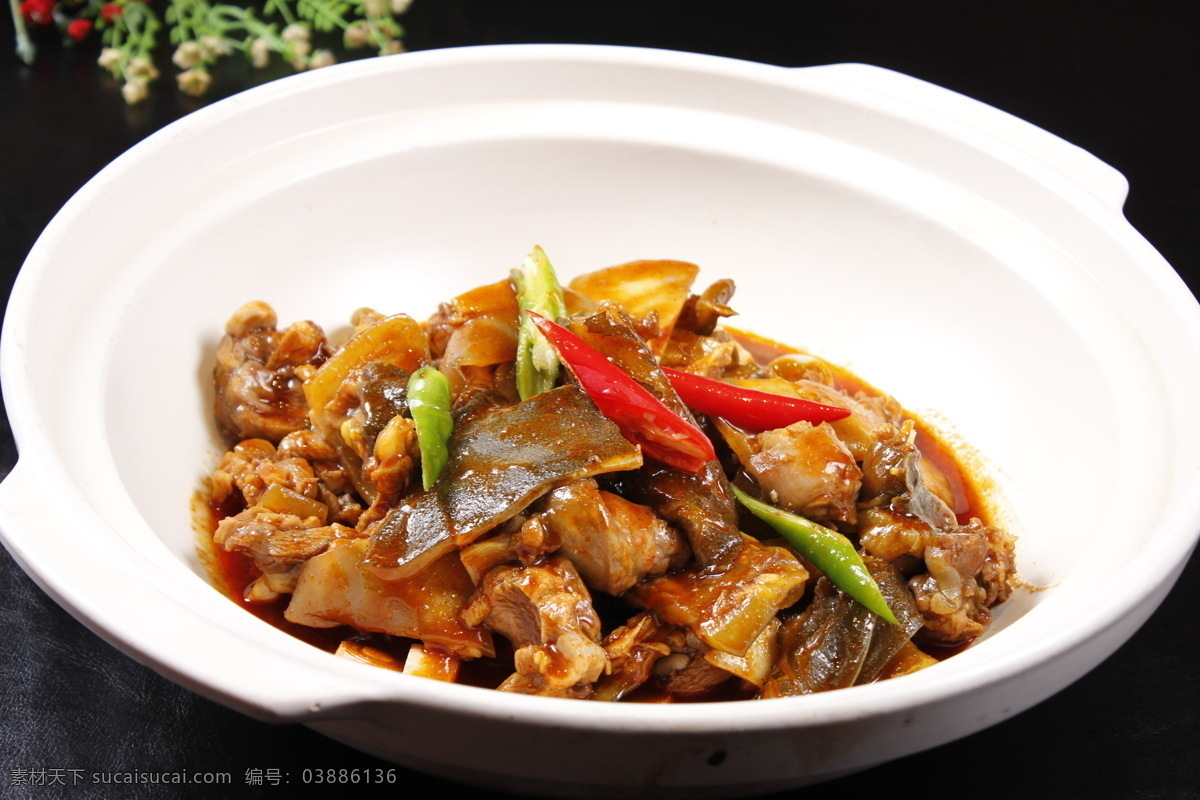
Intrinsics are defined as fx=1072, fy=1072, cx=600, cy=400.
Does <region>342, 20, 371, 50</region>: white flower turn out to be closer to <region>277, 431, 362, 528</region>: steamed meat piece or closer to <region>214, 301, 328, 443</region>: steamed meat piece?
<region>214, 301, 328, 443</region>: steamed meat piece

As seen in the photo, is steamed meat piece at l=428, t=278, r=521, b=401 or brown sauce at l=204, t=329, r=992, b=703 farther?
steamed meat piece at l=428, t=278, r=521, b=401

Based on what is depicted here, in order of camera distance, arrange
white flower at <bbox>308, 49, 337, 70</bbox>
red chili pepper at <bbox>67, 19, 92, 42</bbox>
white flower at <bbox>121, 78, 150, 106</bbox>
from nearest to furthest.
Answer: white flower at <bbox>308, 49, 337, 70</bbox> < white flower at <bbox>121, 78, 150, 106</bbox> < red chili pepper at <bbox>67, 19, 92, 42</bbox>

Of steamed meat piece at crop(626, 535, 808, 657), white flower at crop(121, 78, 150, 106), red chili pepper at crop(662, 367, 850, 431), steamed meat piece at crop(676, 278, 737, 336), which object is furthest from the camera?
white flower at crop(121, 78, 150, 106)

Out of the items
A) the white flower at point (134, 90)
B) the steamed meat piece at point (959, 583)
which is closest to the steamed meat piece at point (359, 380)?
the steamed meat piece at point (959, 583)

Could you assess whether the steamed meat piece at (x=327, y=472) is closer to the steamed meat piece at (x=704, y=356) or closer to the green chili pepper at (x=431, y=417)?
the green chili pepper at (x=431, y=417)

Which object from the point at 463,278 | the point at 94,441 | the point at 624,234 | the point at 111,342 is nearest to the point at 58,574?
the point at 94,441

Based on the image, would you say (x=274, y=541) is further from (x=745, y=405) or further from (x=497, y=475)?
(x=745, y=405)

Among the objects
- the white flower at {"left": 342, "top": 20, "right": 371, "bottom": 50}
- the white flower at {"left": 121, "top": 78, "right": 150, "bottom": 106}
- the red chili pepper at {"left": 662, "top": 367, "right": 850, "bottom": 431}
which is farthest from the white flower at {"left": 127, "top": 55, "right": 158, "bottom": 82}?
the red chili pepper at {"left": 662, "top": 367, "right": 850, "bottom": 431}
